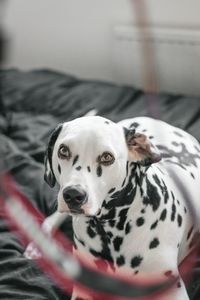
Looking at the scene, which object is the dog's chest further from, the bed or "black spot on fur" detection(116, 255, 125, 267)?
the bed

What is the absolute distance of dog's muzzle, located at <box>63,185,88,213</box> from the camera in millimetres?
841

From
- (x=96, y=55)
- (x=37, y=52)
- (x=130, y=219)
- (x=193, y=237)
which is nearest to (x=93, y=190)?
(x=130, y=219)

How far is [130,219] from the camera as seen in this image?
38.8 inches

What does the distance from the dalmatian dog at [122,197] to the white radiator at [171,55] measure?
0.89m

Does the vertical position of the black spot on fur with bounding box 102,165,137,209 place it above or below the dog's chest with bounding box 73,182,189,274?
above

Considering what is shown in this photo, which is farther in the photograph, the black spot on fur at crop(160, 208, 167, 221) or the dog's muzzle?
the black spot on fur at crop(160, 208, 167, 221)

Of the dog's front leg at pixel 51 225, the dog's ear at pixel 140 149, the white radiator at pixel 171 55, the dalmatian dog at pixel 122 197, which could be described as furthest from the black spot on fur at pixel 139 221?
the white radiator at pixel 171 55

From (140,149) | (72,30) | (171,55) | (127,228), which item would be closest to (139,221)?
(127,228)

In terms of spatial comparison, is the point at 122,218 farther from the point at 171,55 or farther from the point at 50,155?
the point at 171,55

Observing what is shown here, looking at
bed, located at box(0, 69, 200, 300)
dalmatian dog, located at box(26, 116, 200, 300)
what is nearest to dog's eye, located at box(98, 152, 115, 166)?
dalmatian dog, located at box(26, 116, 200, 300)

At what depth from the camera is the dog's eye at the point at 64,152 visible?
2.94 ft

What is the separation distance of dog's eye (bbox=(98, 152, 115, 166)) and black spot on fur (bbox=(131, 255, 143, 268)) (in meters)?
0.20

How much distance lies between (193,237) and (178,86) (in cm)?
101

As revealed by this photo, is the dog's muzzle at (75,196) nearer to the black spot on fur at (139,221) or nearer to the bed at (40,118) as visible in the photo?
the black spot on fur at (139,221)
